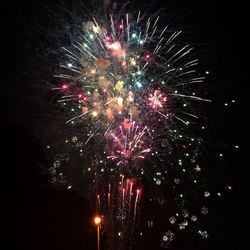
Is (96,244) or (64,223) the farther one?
(96,244)

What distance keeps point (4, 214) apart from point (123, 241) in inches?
327

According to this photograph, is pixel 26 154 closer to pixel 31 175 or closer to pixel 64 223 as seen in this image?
pixel 31 175

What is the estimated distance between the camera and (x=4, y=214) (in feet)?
63.4

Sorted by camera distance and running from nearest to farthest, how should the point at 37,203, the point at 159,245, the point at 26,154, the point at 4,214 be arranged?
the point at 4,214, the point at 37,203, the point at 26,154, the point at 159,245

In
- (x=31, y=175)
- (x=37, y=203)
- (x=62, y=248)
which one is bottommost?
(x=62, y=248)

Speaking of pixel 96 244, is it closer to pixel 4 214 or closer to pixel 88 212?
pixel 88 212

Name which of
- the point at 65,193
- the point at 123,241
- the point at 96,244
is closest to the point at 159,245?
the point at 123,241

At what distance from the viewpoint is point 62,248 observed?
20.7 metres

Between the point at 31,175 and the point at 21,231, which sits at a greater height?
Result: the point at 31,175

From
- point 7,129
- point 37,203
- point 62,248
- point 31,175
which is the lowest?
point 62,248

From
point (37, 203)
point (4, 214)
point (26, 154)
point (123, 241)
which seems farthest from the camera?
point (123, 241)

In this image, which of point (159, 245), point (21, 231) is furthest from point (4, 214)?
point (159, 245)

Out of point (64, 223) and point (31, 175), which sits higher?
point (31, 175)

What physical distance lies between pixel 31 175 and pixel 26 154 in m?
1.08
